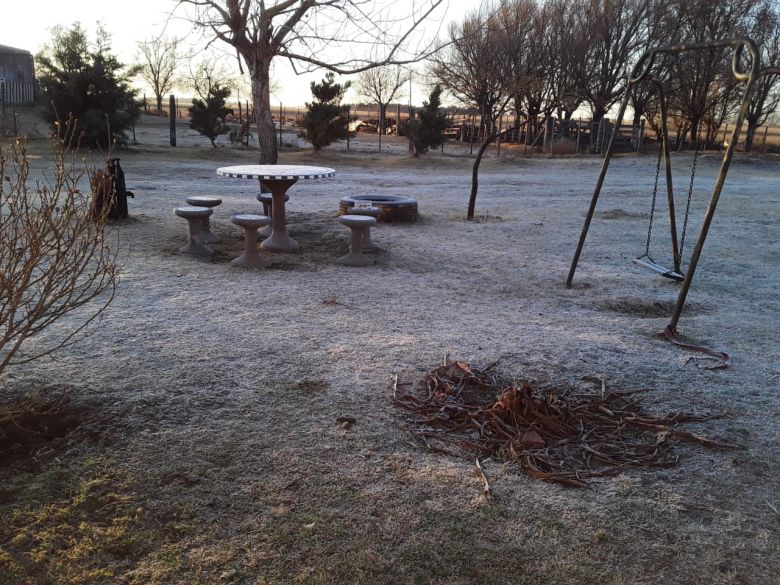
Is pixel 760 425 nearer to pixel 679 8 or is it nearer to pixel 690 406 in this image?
pixel 690 406

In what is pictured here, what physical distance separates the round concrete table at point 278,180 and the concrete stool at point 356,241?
0.64m

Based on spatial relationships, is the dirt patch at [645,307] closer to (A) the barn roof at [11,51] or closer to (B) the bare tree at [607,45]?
(B) the bare tree at [607,45]

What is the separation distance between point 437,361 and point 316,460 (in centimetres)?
142

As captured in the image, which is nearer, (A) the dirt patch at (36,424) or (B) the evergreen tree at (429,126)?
(A) the dirt patch at (36,424)

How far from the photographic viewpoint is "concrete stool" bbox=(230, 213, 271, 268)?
6.52m

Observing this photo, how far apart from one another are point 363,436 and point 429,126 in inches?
807

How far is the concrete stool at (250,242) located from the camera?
257 inches

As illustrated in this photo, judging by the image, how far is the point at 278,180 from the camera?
7133 millimetres

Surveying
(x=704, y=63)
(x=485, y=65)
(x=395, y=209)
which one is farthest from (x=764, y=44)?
(x=395, y=209)

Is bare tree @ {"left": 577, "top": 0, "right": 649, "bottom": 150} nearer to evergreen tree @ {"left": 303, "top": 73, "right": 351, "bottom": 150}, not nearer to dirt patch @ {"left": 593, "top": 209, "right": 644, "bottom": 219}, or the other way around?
evergreen tree @ {"left": 303, "top": 73, "right": 351, "bottom": 150}

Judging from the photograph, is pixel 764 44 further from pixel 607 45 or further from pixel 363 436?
pixel 363 436

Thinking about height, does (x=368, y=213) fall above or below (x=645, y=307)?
above

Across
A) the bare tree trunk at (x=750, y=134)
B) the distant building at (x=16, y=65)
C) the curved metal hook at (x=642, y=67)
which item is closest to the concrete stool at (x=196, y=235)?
the curved metal hook at (x=642, y=67)

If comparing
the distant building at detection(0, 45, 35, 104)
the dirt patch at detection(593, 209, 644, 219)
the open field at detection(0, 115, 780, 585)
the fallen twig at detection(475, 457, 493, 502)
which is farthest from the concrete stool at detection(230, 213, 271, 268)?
the distant building at detection(0, 45, 35, 104)
